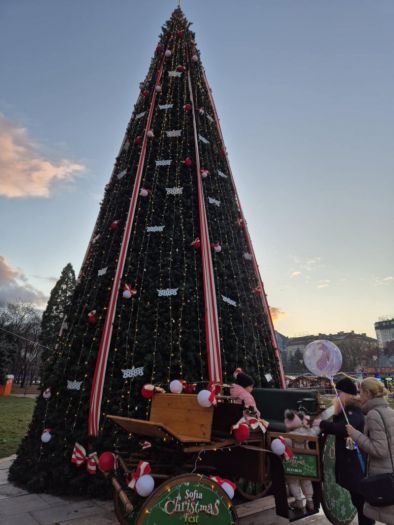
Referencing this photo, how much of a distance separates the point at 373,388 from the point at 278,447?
1138 millimetres

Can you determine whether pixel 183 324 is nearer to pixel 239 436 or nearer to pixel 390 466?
pixel 239 436

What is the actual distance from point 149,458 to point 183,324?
2.47m

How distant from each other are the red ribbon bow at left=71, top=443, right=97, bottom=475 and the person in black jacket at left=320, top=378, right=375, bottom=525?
10.7ft

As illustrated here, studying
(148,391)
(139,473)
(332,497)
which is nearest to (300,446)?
(332,497)

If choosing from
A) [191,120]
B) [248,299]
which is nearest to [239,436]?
[248,299]

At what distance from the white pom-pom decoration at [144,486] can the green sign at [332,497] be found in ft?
7.68

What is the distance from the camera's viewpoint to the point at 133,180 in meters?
7.51

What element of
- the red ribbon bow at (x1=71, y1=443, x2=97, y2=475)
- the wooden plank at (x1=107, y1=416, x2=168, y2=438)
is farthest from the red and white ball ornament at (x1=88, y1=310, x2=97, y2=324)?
the wooden plank at (x1=107, y1=416, x2=168, y2=438)

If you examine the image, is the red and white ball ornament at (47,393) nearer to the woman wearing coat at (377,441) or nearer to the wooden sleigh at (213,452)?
the wooden sleigh at (213,452)

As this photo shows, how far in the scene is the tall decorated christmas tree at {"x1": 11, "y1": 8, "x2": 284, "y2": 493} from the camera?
525cm

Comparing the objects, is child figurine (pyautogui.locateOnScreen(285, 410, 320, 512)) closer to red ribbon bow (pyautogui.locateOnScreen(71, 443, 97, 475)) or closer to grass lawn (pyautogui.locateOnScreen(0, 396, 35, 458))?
red ribbon bow (pyautogui.locateOnScreen(71, 443, 97, 475))

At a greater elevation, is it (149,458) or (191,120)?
(191,120)

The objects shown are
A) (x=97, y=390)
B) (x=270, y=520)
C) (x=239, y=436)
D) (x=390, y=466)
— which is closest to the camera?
(x=390, y=466)

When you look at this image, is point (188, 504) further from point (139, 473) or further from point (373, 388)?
point (373, 388)
